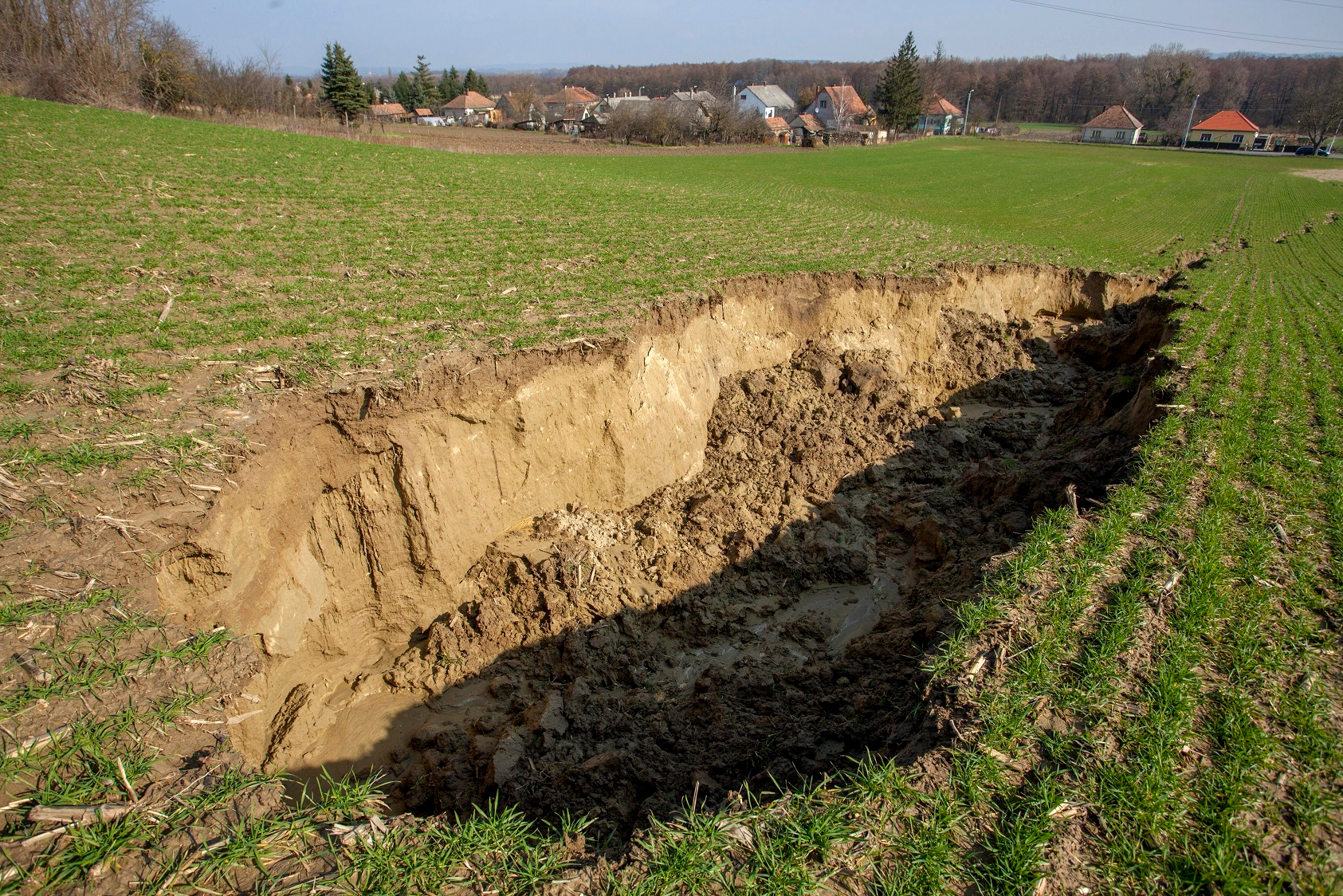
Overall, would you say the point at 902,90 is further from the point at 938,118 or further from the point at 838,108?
the point at 938,118

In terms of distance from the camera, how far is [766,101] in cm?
8594

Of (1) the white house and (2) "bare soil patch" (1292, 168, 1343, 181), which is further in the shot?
(1) the white house

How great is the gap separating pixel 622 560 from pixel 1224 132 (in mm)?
106406

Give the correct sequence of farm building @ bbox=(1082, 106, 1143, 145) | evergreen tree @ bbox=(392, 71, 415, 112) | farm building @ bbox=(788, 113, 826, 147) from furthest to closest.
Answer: evergreen tree @ bbox=(392, 71, 415, 112), farm building @ bbox=(1082, 106, 1143, 145), farm building @ bbox=(788, 113, 826, 147)

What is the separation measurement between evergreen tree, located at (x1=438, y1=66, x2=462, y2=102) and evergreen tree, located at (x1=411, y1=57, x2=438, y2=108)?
781 centimetres

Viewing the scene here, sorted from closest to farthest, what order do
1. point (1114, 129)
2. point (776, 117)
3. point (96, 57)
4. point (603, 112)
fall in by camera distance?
point (96, 57)
point (603, 112)
point (1114, 129)
point (776, 117)

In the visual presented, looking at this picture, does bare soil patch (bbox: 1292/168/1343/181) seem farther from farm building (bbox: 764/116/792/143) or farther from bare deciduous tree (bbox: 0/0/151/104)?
bare deciduous tree (bbox: 0/0/151/104)

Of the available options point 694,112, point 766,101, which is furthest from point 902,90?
point 694,112

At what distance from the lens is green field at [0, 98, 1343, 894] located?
3.29 m

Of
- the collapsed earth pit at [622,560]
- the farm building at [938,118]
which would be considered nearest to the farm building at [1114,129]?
the farm building at [938,118]

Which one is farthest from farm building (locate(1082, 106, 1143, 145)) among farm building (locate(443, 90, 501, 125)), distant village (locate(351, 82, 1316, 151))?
farm building (locate(443, 90, 501, 125))

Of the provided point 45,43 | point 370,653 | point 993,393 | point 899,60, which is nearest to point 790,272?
point 993,393

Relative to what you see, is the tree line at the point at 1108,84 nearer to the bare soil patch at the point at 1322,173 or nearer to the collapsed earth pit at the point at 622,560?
the bare soil patch at the point at 1322,173

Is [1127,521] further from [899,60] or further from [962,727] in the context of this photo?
[899,60]
